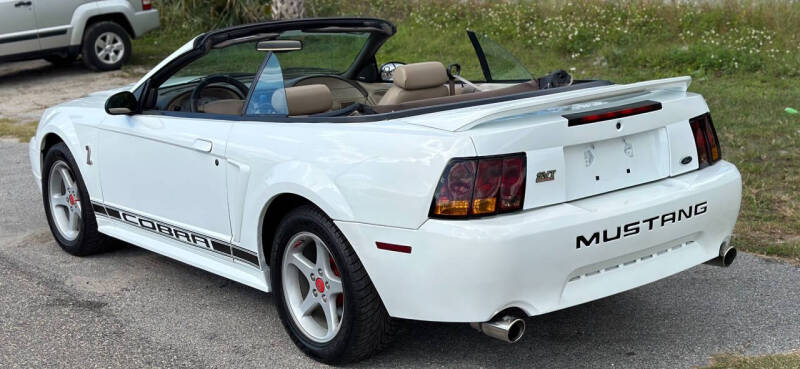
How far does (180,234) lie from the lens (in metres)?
5.08

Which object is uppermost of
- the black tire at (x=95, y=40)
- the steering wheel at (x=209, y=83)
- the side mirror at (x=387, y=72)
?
the steering wheel at (x=209, y=83)

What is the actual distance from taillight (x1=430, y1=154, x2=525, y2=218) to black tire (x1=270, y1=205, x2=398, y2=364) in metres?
0.47

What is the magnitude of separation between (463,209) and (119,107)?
8.00ft

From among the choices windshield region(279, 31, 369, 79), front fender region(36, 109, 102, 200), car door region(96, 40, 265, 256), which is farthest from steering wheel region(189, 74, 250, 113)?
front fender region(36, 109, 102, 200)

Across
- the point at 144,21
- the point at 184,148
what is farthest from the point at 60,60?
the point at 184,148

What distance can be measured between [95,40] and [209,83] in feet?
32.9

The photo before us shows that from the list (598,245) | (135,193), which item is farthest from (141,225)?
(598,245)

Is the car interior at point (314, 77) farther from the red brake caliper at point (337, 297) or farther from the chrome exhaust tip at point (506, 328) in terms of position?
the chrome exhaust tip at point (506, 328)

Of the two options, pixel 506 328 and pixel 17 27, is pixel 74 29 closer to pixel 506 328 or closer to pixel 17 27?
pixel 17 27

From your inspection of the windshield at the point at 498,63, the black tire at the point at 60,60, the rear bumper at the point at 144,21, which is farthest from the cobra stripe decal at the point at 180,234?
the black tire at the point at 60,60

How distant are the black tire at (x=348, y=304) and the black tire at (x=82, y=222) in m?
2.01

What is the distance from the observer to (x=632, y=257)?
13.2 feet

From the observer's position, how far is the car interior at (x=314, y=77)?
4.64 meters

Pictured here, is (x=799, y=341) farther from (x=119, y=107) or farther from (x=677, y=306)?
(x=119, y=107)
